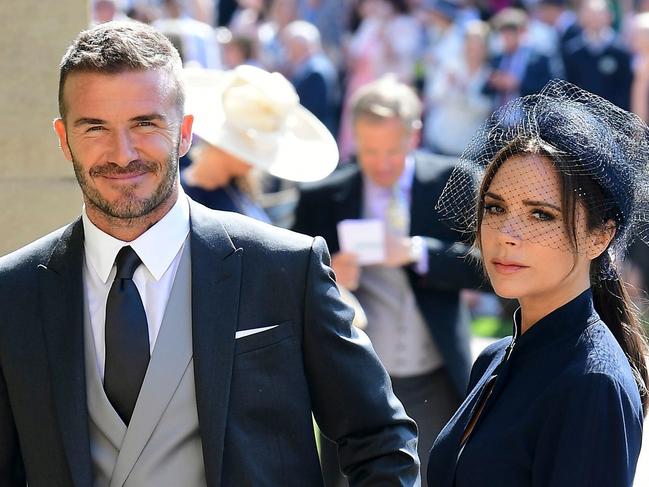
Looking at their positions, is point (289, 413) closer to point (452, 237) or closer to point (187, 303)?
point (187, 303)

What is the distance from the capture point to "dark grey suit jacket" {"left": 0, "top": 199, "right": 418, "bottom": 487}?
2.59 m

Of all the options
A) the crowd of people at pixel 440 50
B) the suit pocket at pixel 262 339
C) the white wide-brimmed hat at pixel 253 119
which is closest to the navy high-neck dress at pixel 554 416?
the suit pocket at pixel 262 339

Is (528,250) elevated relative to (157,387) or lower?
elevated

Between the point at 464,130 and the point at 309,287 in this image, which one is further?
the point at 464,130

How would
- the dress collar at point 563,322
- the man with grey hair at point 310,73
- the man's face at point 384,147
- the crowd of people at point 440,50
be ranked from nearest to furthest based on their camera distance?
the dress collar at point 563,322
the man's face at point 384,147
the crowd of people at point 440,50
the man with grey hair at point 310,73

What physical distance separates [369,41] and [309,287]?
422 inches

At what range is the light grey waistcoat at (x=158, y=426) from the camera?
2.55 meters

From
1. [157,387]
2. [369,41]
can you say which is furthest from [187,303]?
[369,41]

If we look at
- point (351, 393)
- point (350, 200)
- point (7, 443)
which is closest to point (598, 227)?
point (351, 393)

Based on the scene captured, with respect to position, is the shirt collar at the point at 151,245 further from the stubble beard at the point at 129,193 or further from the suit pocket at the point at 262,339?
the suit pocket at the point at 262,339

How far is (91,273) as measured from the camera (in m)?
2.76

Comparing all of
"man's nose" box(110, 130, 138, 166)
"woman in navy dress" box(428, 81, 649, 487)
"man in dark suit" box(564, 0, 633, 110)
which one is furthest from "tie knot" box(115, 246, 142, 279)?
"man in dark suit" box(564, 0, 633, 110)

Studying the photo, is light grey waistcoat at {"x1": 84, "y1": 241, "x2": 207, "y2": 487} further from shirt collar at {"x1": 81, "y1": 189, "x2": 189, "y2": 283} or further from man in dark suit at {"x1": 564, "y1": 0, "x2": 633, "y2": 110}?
man in dark suit at {"x1": 564, "y1": 0, "x2": 633, "y2": 110}

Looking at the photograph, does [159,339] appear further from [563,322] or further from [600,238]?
[600,238]
